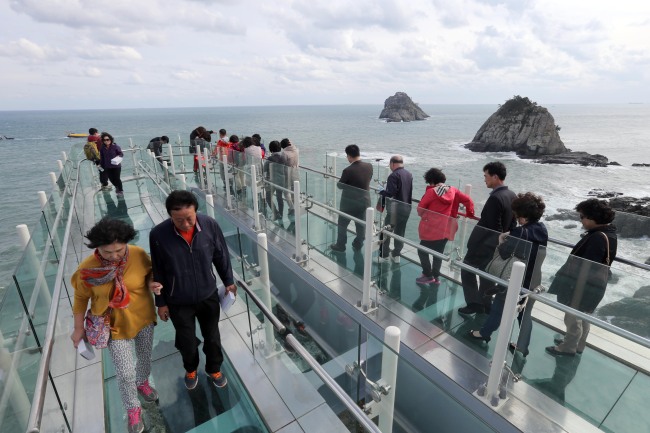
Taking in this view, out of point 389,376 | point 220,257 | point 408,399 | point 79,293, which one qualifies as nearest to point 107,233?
point 79,293

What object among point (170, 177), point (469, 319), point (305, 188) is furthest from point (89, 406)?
point (170, 177)

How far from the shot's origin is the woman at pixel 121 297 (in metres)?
2.10

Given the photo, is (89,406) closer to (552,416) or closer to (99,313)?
(99,313)

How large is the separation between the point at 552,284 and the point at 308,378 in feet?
7.24

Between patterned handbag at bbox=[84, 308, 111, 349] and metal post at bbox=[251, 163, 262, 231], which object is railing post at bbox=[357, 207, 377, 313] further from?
metal post at bbox=[251, 163, 262, 231]

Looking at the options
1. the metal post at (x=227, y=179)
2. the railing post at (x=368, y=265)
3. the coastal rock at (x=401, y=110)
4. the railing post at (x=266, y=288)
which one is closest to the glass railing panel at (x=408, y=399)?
the railing post at (x=266, y=288)

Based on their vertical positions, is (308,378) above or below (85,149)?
below

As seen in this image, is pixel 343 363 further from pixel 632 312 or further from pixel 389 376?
pixel 632 312

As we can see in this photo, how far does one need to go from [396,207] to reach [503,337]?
6.12 feet

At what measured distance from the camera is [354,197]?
4.98 metres

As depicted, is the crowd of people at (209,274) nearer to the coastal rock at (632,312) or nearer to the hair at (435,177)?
the hair at (435,177)

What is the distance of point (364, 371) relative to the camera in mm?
2303

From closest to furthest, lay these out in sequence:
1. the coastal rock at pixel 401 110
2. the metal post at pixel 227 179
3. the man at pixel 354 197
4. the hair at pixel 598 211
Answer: the hair at pixel 598 211
the man at pixel 354 197
the metal post at pixel 227 179
the coastal rock at pixel 401 110


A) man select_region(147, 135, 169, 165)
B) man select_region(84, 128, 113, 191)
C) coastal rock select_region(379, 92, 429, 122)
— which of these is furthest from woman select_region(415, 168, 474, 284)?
coastal rock select_region(379, 92, 429, 122)
